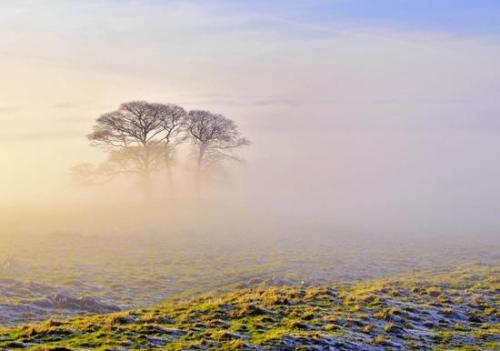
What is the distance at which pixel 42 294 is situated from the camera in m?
31.4

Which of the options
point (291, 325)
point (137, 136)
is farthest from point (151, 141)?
point (291, 325)

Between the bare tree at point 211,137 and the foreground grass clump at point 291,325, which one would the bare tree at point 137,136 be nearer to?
the bare tree at point 211,137

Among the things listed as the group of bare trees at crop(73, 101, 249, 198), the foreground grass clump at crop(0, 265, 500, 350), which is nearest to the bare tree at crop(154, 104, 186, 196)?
the group of bare trees at crop(73, 101, 249, 198)

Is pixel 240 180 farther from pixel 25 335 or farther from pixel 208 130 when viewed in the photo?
pixel 25 335

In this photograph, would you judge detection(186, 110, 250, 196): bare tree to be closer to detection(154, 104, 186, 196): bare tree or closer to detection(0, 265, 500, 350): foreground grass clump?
detection(154, 104, 186, 196): bare tree

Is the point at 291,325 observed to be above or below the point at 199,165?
below

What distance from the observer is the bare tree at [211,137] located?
78.8m

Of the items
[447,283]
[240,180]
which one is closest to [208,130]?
[447,283]

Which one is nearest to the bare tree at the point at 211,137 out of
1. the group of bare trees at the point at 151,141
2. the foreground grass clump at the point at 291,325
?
the group of bare trees at the point at 151,141

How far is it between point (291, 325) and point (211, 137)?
61.6 m

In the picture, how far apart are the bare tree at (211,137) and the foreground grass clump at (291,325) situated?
177ft

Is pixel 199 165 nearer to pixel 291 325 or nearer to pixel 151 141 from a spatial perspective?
pixel 151 141

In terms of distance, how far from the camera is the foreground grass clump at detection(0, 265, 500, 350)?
1755 centimetres

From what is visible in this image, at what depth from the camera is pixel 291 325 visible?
20.4m
